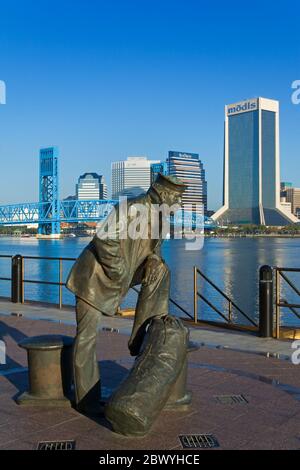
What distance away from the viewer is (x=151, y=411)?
3896 millimetres

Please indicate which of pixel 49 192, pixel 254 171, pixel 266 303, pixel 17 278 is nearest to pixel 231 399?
pixel 266 303

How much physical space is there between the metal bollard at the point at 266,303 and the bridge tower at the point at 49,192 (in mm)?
90073

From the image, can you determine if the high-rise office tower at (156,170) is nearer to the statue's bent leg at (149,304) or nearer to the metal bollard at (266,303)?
the statue's bent leg at (149,304)

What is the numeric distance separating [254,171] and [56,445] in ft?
520

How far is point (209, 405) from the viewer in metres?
4.71

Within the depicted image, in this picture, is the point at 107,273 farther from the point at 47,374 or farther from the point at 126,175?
the point at 126,175

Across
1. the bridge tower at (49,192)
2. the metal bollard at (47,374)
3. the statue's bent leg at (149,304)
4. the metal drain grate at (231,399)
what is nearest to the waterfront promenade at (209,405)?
the metal drain grate at (231,399)

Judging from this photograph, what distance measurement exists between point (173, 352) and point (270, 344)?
391 centimetres

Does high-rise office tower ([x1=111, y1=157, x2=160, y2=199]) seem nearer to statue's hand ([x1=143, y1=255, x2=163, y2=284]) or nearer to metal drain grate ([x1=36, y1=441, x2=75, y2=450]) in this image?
statue's hand ([x1=143, y1=255, x2=163, y2=284])

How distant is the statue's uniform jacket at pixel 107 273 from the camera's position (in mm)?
4270

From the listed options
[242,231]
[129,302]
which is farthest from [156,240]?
[242,231]

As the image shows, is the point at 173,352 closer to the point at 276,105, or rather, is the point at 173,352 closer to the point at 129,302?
the point at 129,302

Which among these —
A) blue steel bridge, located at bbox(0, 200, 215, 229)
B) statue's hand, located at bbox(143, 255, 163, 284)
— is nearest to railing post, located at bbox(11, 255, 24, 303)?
statue's hand, located at bbox(143, 255, 163, 284)

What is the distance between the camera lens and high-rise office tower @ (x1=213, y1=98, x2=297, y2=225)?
6196 inches
